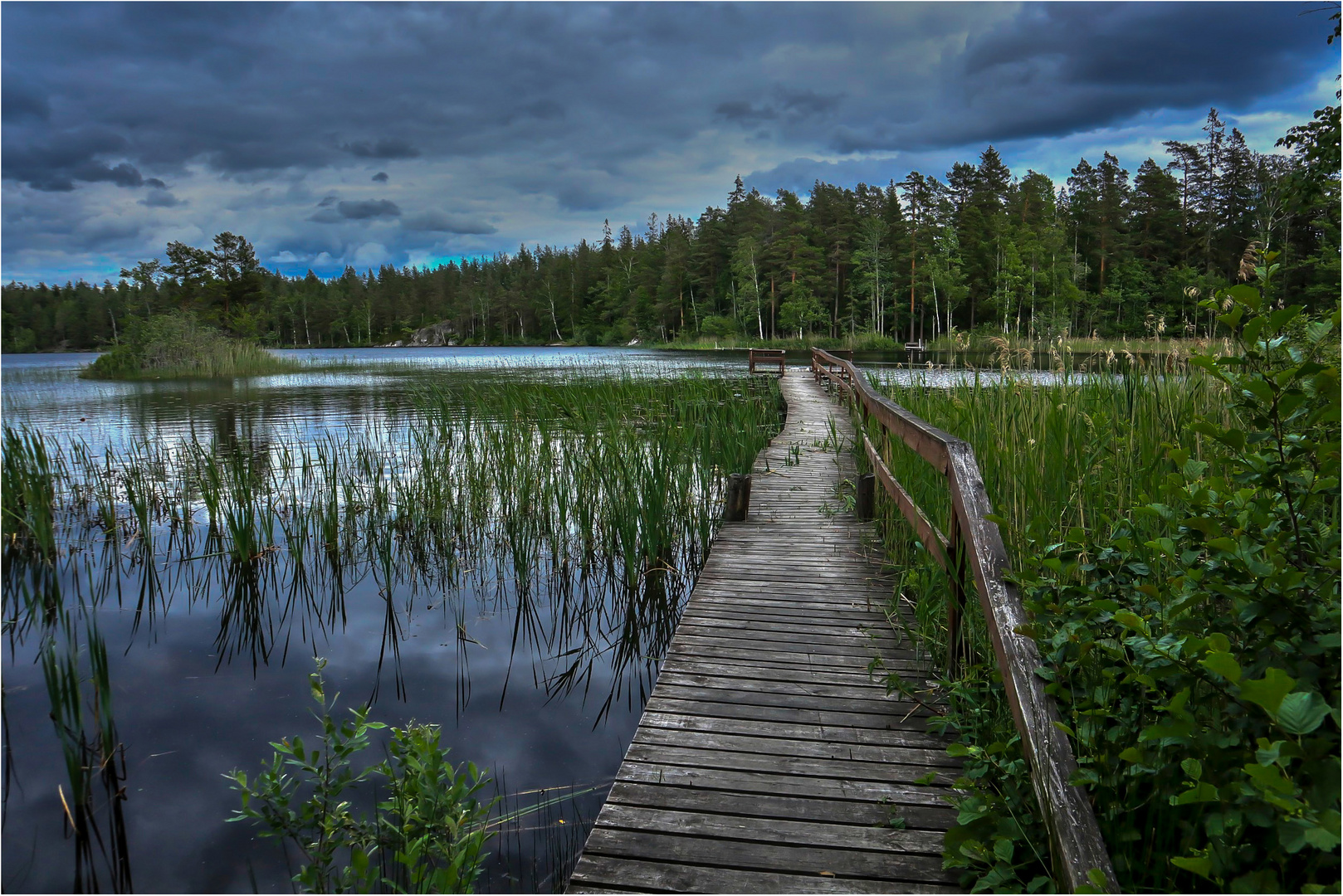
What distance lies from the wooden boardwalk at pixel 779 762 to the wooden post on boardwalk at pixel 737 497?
1.32 metres

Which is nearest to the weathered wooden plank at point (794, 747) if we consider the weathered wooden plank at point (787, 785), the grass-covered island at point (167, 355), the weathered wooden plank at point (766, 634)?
the weathered wooden plank at point (787, 785)

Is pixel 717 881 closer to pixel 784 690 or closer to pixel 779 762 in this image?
pixel 779 762

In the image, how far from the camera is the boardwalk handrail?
4.82 ft

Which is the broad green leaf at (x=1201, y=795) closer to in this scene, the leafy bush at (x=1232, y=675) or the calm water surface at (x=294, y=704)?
the leafy bush at (x=1232, y=675)

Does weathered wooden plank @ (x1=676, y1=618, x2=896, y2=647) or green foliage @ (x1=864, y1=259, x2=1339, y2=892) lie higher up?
green foliage @ (x1=864, y1=259, x2=1339, y2=892)

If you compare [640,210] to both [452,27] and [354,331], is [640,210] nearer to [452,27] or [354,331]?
[354,331]

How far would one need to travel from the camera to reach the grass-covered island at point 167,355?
24.3 m

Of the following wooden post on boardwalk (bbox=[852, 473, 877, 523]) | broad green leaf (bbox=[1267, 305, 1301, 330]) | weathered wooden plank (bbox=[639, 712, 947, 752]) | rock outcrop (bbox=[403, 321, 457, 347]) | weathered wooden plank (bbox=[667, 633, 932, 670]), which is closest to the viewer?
broad green leaf (bbox=[1267, 305, 1301, 330])

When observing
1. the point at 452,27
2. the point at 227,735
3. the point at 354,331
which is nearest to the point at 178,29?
the point at 452,27

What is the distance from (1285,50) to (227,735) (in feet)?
19.7

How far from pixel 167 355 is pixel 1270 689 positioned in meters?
30.3

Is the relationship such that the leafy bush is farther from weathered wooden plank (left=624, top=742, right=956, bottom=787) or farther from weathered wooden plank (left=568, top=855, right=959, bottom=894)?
weathered wooden plank (left=624, top=742, right=956, bottom=787)

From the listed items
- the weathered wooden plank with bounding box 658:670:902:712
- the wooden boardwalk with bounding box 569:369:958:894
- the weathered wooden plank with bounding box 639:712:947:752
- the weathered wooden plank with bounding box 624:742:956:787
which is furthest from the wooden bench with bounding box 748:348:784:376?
the weathered wooden plank with bounding box 624:742:956:787

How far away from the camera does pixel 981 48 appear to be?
4449mm
